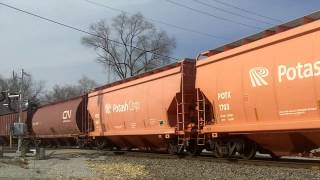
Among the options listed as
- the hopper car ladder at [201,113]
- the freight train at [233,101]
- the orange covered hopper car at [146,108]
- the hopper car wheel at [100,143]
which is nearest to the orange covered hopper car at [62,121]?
the hopper car wheel at [100,143]

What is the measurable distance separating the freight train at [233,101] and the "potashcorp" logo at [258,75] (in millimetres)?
26

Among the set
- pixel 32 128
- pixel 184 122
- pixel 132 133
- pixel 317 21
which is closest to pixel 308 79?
pixel 317 21

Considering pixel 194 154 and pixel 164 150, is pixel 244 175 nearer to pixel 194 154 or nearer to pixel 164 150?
pixel 194 154

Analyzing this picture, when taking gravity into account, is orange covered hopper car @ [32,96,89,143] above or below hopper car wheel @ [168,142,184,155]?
above

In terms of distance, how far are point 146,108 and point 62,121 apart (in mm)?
13184

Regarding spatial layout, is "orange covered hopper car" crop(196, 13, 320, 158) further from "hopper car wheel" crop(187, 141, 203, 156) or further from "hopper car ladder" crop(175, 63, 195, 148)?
"hopper car wheel" crop(187, 141, 203, 156)

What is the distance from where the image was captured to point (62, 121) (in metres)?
33.2

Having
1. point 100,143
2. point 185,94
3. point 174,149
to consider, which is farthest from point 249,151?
point 100,143

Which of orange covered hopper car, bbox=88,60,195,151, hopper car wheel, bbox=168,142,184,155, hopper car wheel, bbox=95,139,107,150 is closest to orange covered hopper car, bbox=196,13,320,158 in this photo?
orange covered hopper car, bbox=88,60,195,151

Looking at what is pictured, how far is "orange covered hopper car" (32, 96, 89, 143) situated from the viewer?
30.4 meters

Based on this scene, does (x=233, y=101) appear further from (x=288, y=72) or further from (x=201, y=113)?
(x=288, y=72)

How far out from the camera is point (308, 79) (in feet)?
42.3

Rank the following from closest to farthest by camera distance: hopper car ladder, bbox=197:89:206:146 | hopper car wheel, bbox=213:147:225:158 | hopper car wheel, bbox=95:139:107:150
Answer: hopper car wheel, bbox=213:147:225:158
hopper car ladder, bbox=197:89:206:146
hopper car wheel, bbox=95:139:107:150

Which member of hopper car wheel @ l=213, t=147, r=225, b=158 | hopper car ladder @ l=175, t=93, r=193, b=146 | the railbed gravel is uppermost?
hopper car ladder @ l=175, t=93, r=193, b=146
